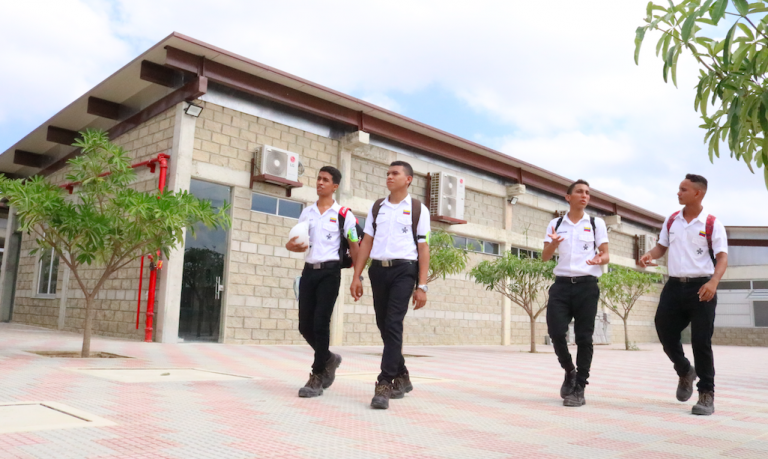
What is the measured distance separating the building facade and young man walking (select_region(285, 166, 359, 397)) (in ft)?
23.6

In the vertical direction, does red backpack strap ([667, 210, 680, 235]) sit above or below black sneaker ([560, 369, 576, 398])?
above

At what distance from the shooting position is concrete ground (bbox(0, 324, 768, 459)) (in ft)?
10.3

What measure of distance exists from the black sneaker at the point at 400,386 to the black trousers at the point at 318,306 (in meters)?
0.61

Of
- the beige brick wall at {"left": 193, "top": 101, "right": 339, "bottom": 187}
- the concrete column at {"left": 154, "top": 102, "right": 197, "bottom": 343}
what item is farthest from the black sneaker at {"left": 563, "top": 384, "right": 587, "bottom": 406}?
the beige brick wall at {"left": 193, "top": 101, "right": 339, "bottom": 187}

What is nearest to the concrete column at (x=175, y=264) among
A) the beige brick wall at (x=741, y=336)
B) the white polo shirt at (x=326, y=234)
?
the white polo shirt at (x=326, y=234)

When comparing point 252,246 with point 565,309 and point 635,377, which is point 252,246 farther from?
point 565,309

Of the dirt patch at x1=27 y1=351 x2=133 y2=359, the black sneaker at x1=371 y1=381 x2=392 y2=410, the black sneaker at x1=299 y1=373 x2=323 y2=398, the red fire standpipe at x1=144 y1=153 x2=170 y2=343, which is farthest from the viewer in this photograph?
the red fire standpipe at x1=144 y1=153 x2=170 y2=343

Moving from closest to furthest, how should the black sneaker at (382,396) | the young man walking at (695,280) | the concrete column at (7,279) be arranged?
the black sneaker at (382,396) → the young man walking at (695,280) → the concrete column at (7,279)

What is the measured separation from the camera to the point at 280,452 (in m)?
3.03

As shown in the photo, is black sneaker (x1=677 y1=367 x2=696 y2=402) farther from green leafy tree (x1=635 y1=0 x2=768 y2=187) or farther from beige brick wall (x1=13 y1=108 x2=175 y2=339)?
beige brick wall (x1=13 y1=108 x2=175 y2=339)

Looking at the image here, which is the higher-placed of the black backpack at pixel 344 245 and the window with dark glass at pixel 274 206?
the window with dark glass at pixel 274 206

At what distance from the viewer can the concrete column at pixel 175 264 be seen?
12.1 meters

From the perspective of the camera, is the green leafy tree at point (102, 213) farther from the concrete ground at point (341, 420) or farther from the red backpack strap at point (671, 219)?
Result: the red backpack strap at point (671, 219)

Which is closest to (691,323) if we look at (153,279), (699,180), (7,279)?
(699,180)
